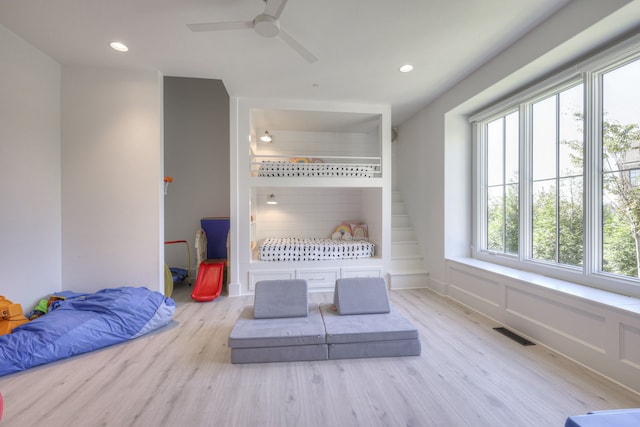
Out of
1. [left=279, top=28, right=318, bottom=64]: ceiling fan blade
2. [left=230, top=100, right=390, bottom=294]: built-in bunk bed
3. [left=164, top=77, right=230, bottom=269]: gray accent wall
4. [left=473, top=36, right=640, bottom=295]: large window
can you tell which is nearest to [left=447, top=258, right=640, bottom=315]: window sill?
[left=473, top=36, right=640, bottom=295]: large window

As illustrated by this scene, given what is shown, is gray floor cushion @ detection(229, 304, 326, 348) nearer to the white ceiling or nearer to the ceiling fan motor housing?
the ceiling fan motor housing

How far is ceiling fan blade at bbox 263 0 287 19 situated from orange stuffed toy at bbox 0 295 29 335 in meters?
3.45

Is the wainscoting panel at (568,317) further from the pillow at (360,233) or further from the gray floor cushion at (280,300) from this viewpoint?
the gray floor cushion at (280,300)

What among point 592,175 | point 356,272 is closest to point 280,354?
point 356,272

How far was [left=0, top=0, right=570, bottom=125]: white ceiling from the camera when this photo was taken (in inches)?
85.2

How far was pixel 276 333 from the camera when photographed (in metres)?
2.20

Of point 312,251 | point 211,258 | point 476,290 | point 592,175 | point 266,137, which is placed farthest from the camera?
point 266,137

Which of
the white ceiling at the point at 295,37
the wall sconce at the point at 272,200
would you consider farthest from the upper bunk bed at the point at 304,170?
the white ceiling at the point at 295,37

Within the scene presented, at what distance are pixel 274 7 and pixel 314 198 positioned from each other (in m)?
3.48

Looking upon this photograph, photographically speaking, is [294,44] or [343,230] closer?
[294,44]

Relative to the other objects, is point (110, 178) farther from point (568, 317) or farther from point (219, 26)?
point (568, 317)

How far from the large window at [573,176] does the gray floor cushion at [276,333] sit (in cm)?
→ 258

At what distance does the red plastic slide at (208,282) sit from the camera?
12.2 feet

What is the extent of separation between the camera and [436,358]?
2.22 meters
